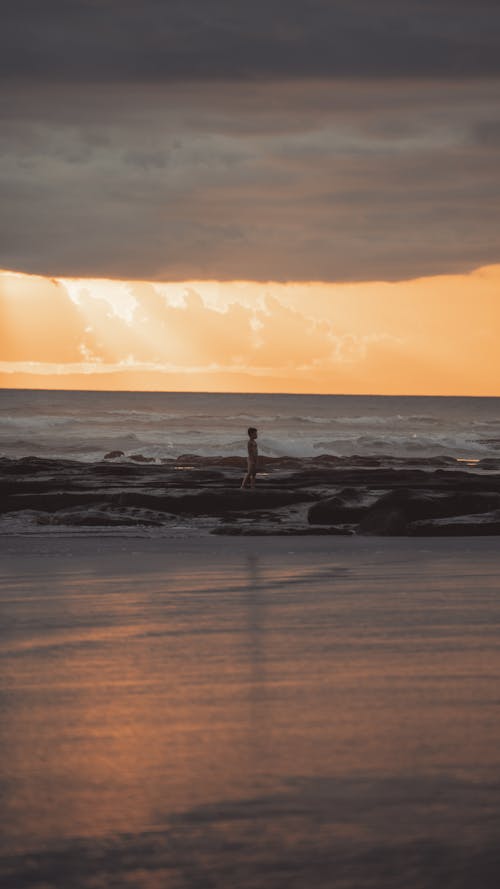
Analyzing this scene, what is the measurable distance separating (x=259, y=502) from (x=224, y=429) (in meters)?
62.0

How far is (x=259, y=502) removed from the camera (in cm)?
2512

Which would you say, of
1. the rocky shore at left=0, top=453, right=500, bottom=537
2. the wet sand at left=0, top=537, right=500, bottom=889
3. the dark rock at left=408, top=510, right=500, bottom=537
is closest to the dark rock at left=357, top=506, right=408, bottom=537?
the rocky shore at left=0, top=453, right=500, bottom=537

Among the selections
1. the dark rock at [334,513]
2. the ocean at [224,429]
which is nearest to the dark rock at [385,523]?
the dark rock at [334,513]

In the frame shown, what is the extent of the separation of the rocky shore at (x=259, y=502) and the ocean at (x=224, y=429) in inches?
970

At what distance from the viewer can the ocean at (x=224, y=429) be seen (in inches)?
2522

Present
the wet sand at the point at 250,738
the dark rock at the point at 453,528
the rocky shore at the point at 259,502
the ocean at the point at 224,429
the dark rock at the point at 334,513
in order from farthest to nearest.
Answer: the ocean at the point at 224,429, the dark rock at the point at 334,513, the rocky shore at the point at 259,502, the dark rock at the point at 453,528, the wet sand at the point at 250,738

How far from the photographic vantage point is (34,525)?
22344mm

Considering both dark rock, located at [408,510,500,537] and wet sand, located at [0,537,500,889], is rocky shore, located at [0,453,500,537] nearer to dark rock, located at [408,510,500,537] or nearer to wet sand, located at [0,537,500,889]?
dark rock, located at [408,510,500,537]

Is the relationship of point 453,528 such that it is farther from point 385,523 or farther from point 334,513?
point 334,513

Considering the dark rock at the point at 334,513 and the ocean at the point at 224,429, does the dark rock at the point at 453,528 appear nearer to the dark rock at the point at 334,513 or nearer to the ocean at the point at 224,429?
the dark rock at the point at 334,513

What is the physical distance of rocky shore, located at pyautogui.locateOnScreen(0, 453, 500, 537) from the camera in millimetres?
21188

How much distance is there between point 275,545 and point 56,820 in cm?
1366

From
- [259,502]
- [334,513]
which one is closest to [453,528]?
[334,513]

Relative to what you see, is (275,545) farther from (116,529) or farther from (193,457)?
(193,457)
